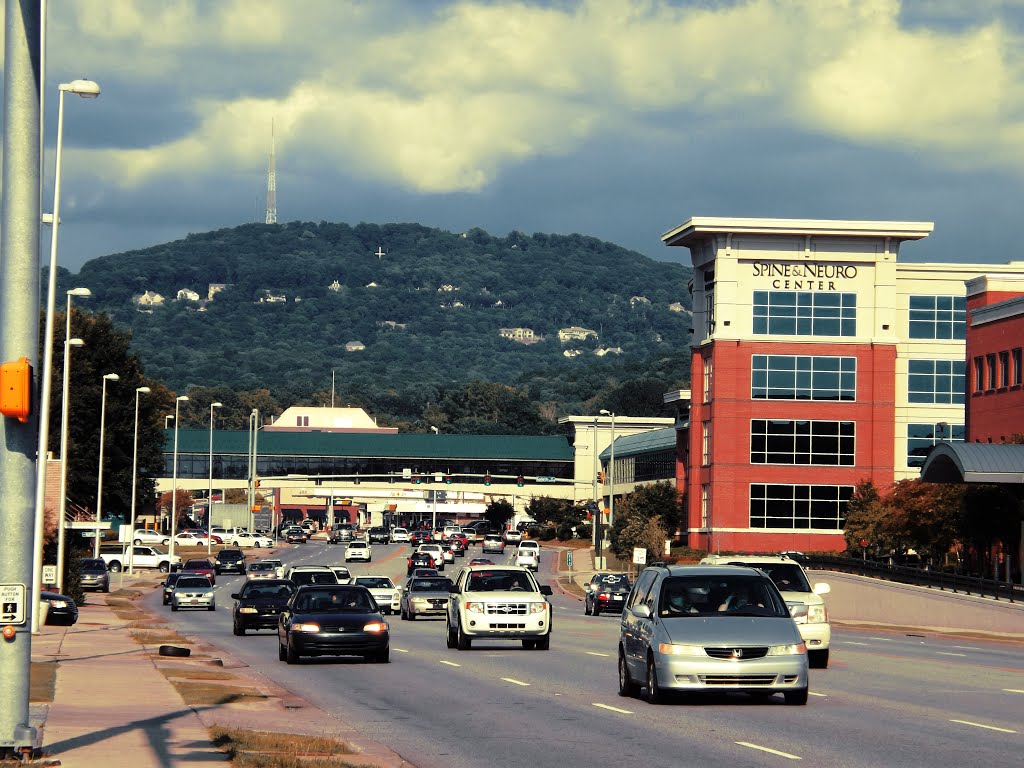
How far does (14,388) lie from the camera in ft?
43.7

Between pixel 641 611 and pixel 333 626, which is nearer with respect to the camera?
pixel 641 611

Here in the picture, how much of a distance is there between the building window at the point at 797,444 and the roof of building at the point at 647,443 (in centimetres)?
2853

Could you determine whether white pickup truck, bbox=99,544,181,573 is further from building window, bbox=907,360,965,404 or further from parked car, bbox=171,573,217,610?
building window, bbox=907,360,965,404

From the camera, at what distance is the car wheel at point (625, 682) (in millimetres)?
23375

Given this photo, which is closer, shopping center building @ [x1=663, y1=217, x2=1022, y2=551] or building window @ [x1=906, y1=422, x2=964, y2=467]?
shopping center building @ [x1=663, y1=217, x2=1022, y2=551]

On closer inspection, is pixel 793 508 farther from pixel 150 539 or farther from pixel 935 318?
pixel 150 539

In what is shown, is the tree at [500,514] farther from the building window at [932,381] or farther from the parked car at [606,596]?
the parked car at [606,596]

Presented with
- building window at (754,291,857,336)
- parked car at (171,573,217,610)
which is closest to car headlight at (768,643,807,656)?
parked car at (171,573,217,610)

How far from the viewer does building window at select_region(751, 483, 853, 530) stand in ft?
339

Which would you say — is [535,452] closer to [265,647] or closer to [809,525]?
[809,525]

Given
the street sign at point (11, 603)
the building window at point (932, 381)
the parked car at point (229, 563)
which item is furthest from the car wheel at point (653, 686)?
the building window at point (932, 381)

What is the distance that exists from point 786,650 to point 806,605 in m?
9.33

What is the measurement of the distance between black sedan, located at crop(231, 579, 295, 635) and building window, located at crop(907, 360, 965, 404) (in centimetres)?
6934

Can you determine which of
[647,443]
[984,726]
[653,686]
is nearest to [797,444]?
[647,443]
